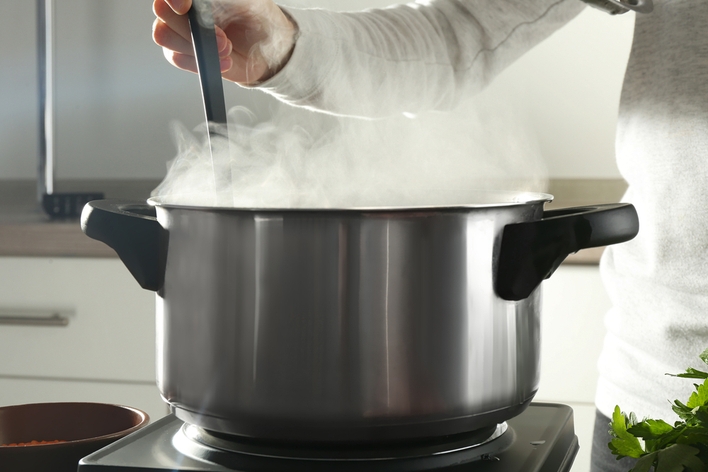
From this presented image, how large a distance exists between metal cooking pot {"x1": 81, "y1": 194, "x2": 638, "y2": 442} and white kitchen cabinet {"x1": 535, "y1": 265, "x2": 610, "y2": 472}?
88 cm

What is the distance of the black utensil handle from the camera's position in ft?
1.61

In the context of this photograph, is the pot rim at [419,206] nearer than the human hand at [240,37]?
Yes

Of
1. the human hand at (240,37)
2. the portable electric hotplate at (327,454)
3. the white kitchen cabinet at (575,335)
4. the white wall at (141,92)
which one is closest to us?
the portable electric hotplate at (327,454)

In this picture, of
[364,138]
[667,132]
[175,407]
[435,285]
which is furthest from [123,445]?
[667,132]

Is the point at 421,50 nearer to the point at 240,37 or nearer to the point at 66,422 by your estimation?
the point at 240,37

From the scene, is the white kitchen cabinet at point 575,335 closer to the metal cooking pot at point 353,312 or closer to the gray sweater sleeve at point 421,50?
the gray sweater sleeve at point 421,50

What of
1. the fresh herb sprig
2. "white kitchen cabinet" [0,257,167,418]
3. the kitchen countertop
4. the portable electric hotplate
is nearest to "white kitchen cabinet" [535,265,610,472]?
the kitchen countertop

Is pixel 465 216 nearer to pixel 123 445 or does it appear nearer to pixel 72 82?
pixel 123 445

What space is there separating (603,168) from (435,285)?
146cm

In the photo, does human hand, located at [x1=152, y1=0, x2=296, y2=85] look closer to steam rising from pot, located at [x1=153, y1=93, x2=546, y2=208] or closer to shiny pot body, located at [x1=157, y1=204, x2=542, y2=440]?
steam rising from pot, located at [x1=153, y1=93, x2=546, y2=208]

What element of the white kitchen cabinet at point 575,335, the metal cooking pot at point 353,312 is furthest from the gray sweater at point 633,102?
the white kitchen cabinet at point 575,335

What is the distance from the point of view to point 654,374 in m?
0.69

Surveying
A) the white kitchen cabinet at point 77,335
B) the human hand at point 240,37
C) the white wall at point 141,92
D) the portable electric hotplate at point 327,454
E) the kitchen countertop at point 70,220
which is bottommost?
the white kitchen cabinet at point 77,335

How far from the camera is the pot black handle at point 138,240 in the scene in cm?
44
